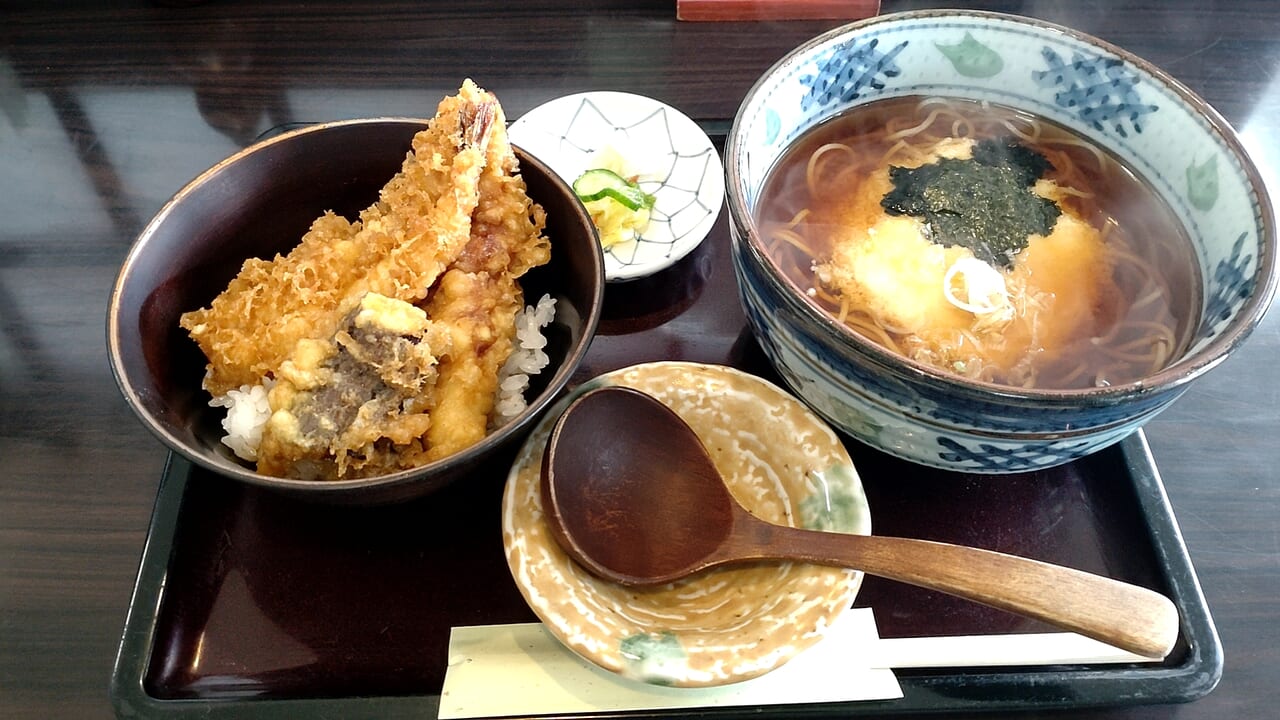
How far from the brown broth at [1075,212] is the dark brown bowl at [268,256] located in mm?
351

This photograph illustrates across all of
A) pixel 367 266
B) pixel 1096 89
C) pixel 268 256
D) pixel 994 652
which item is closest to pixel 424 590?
pixel 367 266

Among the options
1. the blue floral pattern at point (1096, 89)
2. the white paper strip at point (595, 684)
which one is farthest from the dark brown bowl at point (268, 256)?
the blue floral pattern at point (1096, 89)

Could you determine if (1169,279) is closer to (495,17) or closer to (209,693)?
(209,693)

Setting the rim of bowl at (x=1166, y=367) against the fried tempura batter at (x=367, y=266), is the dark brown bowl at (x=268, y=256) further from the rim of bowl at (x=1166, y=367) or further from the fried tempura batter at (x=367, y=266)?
the rim of bowl at (x=1166, y=367)

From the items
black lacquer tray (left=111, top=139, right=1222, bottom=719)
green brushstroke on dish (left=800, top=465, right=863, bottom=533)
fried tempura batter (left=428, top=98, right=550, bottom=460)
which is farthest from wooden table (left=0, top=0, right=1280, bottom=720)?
fried tempura batter (left=428, top=98, right=550, bottom=460)

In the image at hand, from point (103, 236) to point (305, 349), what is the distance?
2.61 ft

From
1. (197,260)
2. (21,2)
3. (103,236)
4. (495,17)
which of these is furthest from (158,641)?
(21,2)

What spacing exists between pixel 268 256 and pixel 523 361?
1.69 ft

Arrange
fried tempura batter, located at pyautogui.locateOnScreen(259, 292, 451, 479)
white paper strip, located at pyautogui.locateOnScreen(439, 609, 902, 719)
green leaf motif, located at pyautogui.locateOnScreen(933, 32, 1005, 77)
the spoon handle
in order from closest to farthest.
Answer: the spoon handle → white paper strip, located at pyautogui.locateOnScreen(439, 609, 902, 719) → fried tempura batter, located at pyautogui.locateOnScreen(259, 292, 451, 479) → green leaf motif, located at pyautogui.locateOnScreen(933, 32, 1005, 77)

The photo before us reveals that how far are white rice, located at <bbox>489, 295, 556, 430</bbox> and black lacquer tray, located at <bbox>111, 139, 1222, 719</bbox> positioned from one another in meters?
0.10

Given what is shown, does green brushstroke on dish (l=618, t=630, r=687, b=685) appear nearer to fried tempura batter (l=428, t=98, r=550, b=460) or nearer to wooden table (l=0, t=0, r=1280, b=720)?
fried tempura batter (l=428, t=98, r=550, b=460)

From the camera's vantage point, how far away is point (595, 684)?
1.06 m

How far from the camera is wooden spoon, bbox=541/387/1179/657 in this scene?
936mm

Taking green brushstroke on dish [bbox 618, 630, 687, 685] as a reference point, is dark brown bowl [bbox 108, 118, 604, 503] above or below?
above
